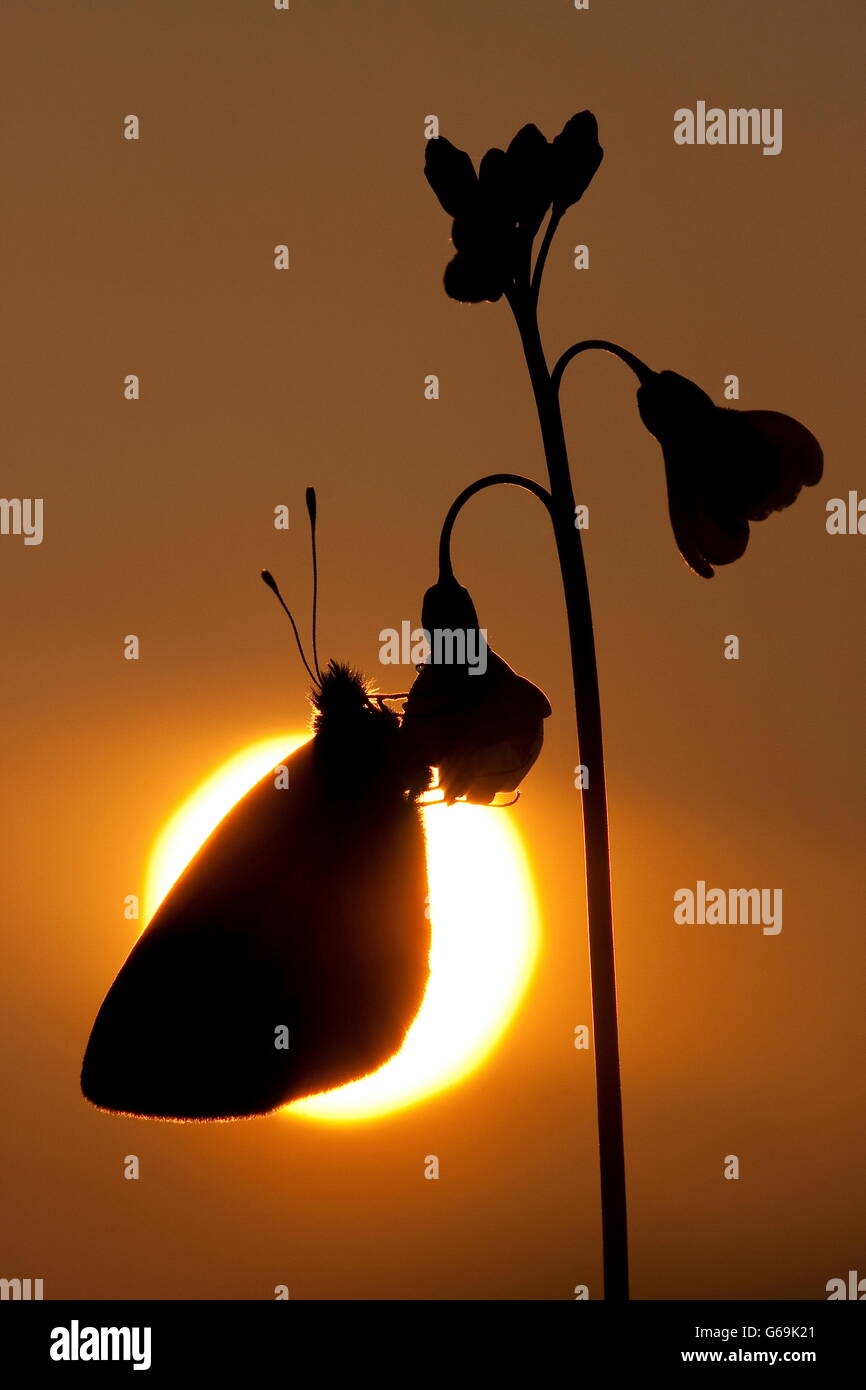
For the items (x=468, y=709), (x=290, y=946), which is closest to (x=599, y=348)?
(x=468, y=709)

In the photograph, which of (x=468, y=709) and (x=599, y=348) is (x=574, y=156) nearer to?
(x=599, y=348)

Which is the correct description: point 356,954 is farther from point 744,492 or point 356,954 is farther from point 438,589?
point 744,492

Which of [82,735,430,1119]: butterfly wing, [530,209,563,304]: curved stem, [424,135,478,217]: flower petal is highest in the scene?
[424,135,478,217]: flower petal

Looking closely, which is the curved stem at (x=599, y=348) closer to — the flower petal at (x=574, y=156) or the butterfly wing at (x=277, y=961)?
the flower petal at (x=574, y=156)

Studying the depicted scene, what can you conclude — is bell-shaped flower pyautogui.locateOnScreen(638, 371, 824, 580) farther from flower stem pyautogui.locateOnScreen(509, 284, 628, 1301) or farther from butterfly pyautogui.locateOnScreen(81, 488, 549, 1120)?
butterfly pyautogui.locateOnScreen(81, 488, 549, 1120)

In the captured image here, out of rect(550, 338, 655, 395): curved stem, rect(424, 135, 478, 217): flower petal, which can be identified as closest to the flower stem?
rect(550, 338, 655, 395): curved stem
